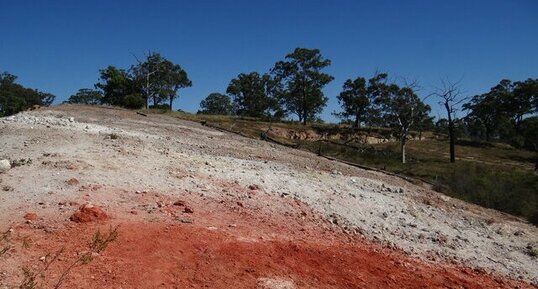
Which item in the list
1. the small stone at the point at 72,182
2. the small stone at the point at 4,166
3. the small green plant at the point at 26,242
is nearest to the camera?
the small green plant at the point at 26,242

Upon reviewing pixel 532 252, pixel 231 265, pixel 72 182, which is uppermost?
pixel 72 182

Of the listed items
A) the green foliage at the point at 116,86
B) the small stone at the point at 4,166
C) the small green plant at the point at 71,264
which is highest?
the green foliage at the point at 116,86

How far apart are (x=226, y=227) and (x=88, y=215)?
2.41 metres

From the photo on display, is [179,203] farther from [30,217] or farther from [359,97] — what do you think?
[359,97]

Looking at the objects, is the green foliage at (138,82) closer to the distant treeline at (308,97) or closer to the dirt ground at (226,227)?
the distant treeline at (308,97)

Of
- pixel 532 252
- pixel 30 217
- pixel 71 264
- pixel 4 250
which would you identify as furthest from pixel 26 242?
pixel 532 252

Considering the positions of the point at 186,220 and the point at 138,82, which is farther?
the point at 138,82

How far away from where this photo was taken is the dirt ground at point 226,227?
21.2 feet

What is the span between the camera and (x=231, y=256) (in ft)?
23.3

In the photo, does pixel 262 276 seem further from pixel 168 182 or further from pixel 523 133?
pixel 523 133

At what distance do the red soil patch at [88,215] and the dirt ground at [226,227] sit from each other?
0.04 metres

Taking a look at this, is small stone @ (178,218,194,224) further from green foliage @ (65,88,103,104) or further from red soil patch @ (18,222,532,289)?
green foliage @ (65,88,103,104)

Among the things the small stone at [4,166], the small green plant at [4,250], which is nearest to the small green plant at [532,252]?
the small green plant at [4,250]

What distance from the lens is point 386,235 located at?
1028 centimetres
